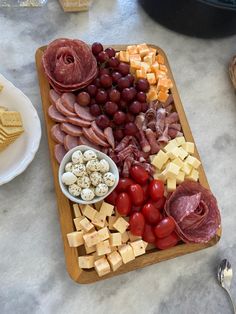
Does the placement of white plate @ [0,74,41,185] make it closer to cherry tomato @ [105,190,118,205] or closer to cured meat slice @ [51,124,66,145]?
cured meat slice @ [51,124,66,145]

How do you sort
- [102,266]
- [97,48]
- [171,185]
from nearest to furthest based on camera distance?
1. [102,266]
2. [171,185]
3. [97,48]

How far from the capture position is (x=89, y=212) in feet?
2.90

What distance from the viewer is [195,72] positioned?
4.07 feet

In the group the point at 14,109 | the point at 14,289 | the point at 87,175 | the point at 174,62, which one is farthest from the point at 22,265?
the point at 174,62

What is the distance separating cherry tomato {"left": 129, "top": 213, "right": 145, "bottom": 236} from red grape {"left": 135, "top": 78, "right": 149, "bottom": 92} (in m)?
0.33

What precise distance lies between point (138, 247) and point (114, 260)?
0.20 ft

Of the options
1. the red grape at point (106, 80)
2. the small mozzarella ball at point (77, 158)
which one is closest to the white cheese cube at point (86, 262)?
the small mozzarella ball at point (77, 158)

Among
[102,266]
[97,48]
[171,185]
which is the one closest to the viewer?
[102,266]

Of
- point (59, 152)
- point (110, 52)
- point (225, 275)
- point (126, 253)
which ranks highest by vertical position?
point (110, 52)

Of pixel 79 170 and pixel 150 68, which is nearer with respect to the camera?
pixel 79 170

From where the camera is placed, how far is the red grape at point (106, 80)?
1.00 m

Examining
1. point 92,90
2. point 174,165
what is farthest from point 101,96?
point 174,165

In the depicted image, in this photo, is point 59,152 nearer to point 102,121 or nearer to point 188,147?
point 102,121

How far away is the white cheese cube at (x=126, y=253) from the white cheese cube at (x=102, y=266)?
1.4 inches
